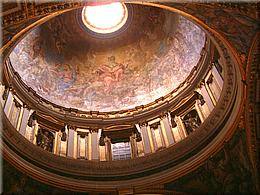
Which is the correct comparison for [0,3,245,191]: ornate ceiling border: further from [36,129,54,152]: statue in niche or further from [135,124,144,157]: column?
[36,129,54,152]: statue in niche

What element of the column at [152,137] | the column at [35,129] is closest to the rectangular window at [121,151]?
the column at [152,137]

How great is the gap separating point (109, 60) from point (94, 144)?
4.43 m

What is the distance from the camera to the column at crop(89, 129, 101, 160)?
50.5 feet

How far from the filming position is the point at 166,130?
1575 centimetres

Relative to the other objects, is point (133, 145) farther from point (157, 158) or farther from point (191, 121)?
point (191, 121)

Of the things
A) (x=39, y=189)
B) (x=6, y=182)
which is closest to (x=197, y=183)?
(x=39, y=189)

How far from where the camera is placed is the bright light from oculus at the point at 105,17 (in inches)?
741

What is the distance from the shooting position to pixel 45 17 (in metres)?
10.1

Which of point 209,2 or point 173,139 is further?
point 173,139

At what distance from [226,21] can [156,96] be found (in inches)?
276

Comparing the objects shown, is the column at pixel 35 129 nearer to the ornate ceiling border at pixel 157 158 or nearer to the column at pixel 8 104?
the ornate ceiling border at pixel 157 158

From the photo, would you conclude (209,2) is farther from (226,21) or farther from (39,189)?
(39,189)

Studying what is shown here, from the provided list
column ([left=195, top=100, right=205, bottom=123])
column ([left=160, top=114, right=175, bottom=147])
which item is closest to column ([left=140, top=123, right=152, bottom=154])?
column ([left=160, top=114, right=175, bottom=147])

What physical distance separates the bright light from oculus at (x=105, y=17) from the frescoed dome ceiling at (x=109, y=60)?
0.30 metres
